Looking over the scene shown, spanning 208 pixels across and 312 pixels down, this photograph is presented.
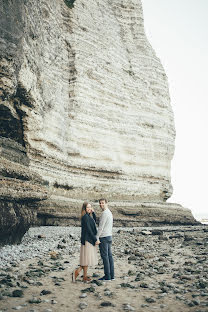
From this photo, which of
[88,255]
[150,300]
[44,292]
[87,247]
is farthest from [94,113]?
[150,300]

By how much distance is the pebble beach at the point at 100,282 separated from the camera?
13.9 ft

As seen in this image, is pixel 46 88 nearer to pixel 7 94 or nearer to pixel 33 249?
pixel 7 94

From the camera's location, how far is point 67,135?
18125 mm

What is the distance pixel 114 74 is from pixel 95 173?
7.79 m

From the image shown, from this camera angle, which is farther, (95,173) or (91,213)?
(95,173)

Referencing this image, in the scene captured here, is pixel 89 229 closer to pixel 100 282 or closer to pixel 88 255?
pixel 88 255

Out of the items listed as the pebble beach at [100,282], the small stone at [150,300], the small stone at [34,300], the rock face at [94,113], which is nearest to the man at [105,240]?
the pebble beach at [100,282]

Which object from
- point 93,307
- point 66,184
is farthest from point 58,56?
point 93,307

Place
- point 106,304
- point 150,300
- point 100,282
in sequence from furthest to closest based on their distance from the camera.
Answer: point 100,282 → point 150,300 → point 106,304

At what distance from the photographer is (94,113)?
19828 mm

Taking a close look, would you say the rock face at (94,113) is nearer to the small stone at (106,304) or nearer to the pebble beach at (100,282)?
the pebble beach at (100,282)

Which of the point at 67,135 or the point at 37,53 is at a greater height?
the point at 37,53

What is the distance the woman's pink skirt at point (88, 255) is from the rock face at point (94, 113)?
5415 millimetres

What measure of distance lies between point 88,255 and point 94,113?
49.2 feet
